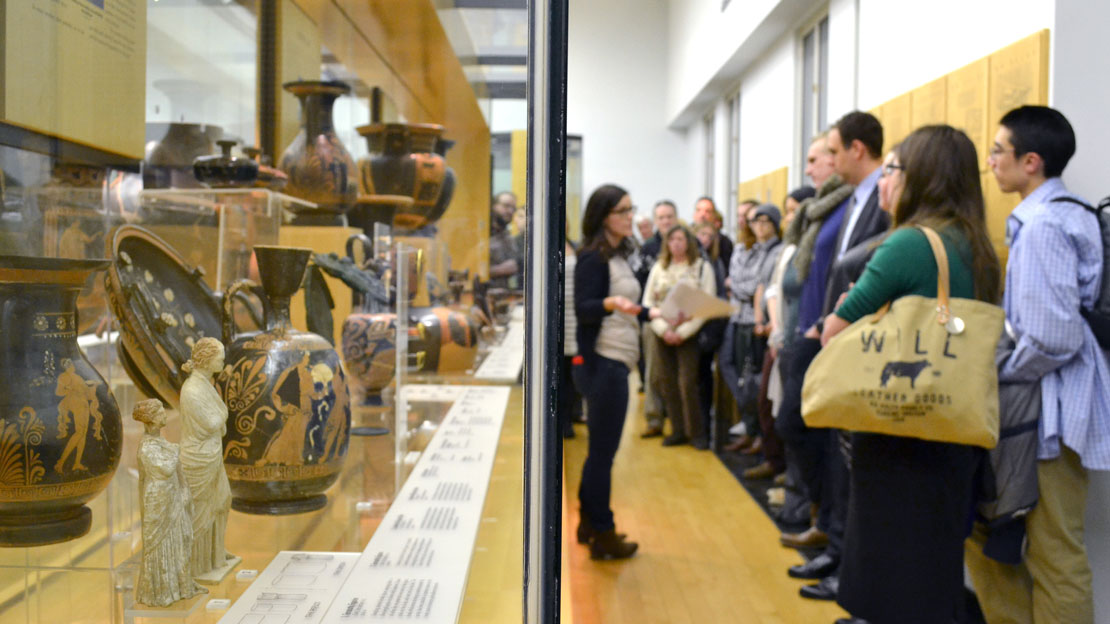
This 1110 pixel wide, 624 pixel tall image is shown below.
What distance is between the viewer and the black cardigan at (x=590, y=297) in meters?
3.08

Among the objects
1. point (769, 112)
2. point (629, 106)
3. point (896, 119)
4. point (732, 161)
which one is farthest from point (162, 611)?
point (629, 106)

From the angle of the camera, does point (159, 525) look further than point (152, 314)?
No

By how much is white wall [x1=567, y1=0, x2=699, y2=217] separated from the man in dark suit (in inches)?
327

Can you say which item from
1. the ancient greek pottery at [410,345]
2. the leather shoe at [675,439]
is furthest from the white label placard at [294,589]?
the leather shoe at [675,439]

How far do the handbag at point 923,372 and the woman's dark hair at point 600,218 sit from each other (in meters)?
1.22

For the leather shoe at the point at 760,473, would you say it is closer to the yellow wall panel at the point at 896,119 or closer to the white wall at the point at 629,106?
the yellow wall panel at the point at 896,119

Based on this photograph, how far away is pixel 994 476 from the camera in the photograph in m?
2.30

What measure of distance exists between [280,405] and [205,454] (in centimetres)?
18

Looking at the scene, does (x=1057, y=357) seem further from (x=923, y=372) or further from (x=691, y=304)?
(x=691, y=304)

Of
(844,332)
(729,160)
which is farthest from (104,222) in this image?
(729,160)

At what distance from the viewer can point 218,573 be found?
95 cm

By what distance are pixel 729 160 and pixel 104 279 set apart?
927 cm

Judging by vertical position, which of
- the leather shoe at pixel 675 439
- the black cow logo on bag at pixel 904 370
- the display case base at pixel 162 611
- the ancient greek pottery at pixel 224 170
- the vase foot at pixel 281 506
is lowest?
the leather shoe at pixel 675 439

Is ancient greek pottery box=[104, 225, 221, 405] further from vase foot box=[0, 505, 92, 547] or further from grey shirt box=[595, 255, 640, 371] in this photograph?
grey shirt box=[595, 255, 640, 371]
